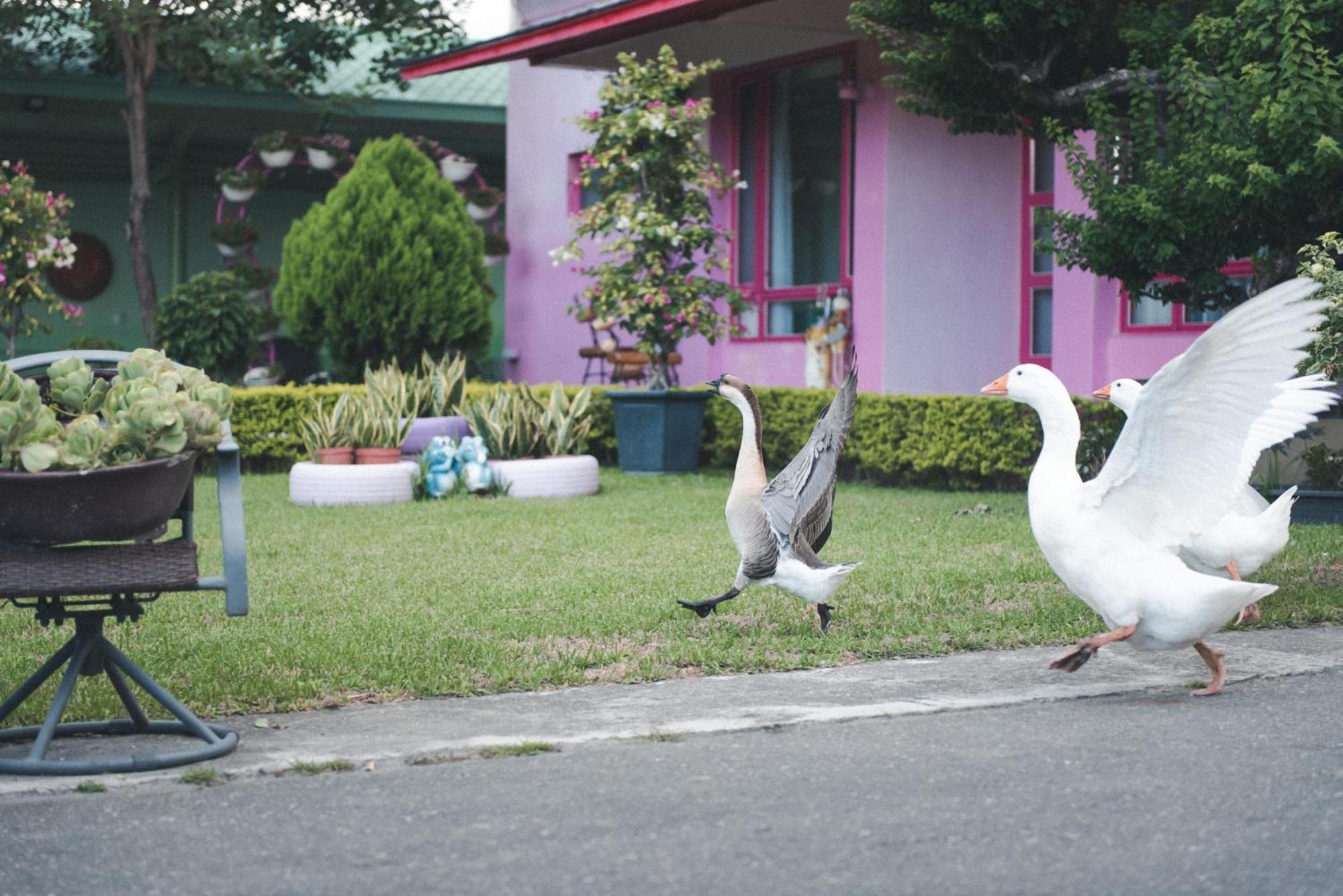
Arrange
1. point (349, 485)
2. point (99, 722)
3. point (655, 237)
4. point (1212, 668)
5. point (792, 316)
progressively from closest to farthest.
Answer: point (99, 722), point (1212, 668), point (349, 485), point (655, 237), point (792, 316)

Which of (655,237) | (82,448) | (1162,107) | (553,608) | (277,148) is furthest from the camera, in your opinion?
(277,148)

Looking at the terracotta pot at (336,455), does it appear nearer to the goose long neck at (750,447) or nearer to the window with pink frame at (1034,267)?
the goose long neck at (750,447)

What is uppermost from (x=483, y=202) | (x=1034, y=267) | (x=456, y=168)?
(x=456, y=168)

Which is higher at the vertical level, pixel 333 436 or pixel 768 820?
pixel 333 436

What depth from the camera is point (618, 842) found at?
12.5ft

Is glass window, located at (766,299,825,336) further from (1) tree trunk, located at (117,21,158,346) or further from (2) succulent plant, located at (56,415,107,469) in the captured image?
(2) succulent plant, located at (56,415,107,469)

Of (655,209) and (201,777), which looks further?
(655,209)

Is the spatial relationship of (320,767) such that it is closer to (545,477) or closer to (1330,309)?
(1330,309)

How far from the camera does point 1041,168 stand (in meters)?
15.1

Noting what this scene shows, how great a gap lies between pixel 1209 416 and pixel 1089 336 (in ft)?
26.7

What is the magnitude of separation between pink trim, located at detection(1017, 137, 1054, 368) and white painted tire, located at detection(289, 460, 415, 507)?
19.7 feet

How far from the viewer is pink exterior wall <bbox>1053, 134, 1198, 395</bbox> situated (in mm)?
12883

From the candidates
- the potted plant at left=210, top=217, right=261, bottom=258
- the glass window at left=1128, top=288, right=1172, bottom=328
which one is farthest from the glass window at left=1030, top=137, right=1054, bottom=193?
the potted plant at left=210, top=217, right=261, bottom=258

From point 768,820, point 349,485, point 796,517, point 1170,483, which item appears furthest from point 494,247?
point 768,820
